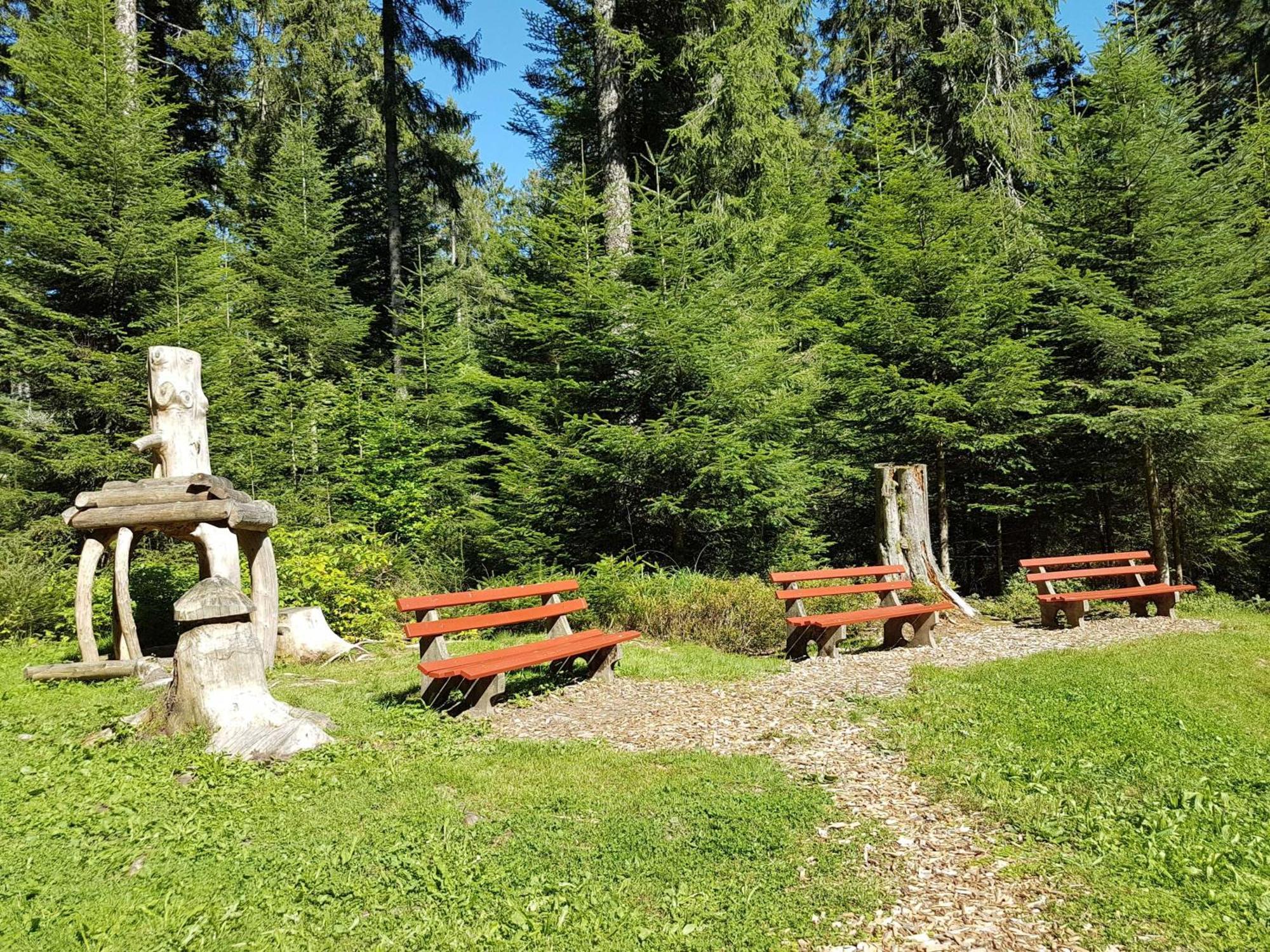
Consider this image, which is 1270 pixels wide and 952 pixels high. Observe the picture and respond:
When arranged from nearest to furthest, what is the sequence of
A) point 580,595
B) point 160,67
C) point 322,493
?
point 580,595 < point 322,493 < point 160,67

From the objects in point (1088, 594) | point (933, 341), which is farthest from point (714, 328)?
point (1088, 594)

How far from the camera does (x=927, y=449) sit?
40.3 ft

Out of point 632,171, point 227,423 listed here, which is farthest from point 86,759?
point 632,171

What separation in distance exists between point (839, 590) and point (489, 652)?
4.18 meters

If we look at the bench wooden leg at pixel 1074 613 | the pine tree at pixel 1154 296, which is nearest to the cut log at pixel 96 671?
the bench wooden leg at pixel 1074 613

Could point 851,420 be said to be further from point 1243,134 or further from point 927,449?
point 1243,134

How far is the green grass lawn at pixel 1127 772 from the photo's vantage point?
9.58ft

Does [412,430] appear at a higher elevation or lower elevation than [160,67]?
lower

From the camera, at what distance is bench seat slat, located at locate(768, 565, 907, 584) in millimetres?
8578

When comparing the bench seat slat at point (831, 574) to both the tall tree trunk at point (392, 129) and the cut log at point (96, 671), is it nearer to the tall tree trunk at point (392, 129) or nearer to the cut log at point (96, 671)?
the cut log at point (96, 671)

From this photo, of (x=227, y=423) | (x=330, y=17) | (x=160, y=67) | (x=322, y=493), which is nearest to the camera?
(x=227, y=423)

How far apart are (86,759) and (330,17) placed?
20418mm

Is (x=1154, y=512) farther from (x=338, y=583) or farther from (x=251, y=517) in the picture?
(x=251, y=517)

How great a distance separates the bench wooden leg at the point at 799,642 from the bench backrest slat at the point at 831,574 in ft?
2.07
